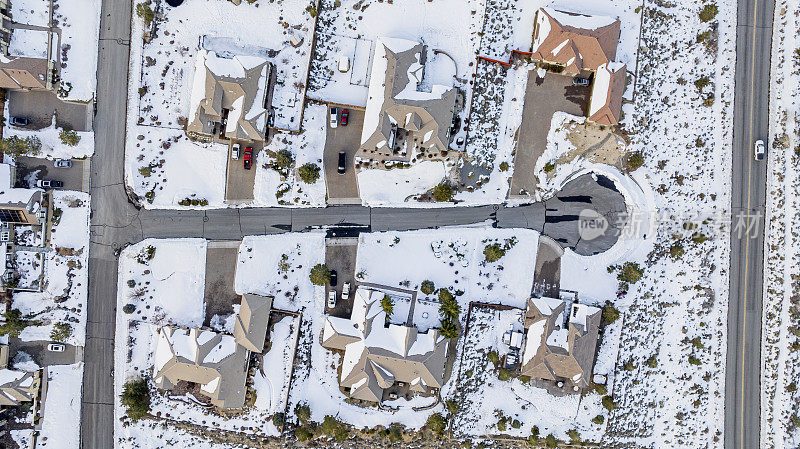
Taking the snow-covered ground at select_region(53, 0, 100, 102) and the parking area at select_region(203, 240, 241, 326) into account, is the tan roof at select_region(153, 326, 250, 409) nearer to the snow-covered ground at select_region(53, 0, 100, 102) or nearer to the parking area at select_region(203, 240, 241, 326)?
the parking area at select_region(203, 240, 241, 326)

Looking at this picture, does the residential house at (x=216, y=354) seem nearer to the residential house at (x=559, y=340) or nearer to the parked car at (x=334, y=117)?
the parked car at (x=334, y=117)

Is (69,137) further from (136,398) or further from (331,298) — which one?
(331,298)

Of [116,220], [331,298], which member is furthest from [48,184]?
[331,298]

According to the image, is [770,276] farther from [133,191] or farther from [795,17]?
[133,191]

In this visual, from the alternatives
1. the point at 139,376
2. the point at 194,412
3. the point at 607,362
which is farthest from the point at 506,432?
the point at 139,376

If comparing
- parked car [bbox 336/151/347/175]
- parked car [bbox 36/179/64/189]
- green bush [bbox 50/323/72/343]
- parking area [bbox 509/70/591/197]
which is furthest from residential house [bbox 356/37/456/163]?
green bush [bbox 50/323/72/343]

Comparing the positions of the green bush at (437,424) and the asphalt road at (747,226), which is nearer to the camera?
the green bush at (437,424)

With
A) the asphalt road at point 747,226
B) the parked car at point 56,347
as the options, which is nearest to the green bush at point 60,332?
the parked car at point 56,347
